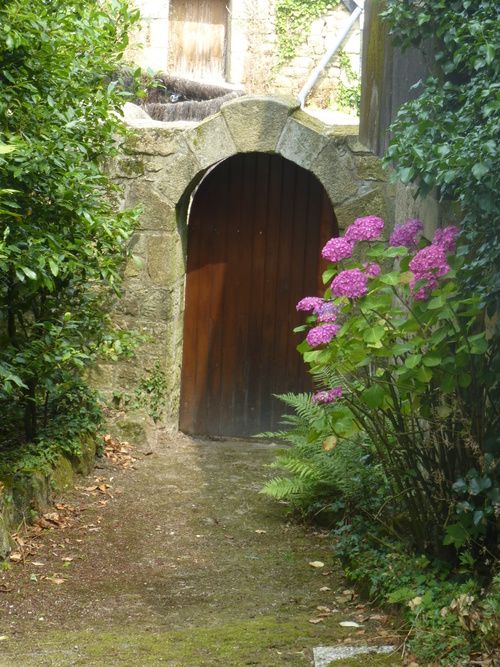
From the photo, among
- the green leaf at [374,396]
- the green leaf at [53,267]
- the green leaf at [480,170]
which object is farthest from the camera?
the green leaf at [53,267]

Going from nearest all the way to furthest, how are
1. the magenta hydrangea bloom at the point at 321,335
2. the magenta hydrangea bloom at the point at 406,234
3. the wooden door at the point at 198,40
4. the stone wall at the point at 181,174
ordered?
the magenta hydrangea bloom at the point at 321,335, the magenta hydrangea bloom at the point at 406,234, the stone wall at the point at 181,174, the wooden door at the point at 198,40

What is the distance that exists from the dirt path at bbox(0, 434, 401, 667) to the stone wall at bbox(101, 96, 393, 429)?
3.98 feet

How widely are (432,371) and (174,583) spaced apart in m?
1.84

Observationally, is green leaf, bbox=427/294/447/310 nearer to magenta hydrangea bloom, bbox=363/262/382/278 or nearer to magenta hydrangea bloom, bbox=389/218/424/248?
magenta hydrangea bloom, bbox=363/262/382/278

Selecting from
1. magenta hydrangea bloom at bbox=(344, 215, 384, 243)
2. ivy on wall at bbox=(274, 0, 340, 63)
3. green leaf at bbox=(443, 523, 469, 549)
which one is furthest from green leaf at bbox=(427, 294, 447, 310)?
ivy on wall at bbox=(274, 0, 340, 63)

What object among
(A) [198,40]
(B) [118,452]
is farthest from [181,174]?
(A) [198,40]

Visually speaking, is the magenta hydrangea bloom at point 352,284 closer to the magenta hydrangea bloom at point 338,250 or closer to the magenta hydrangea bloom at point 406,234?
the magenta hydrangea bloom at point 338,250

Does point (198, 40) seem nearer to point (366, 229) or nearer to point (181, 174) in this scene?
point (181, 174)

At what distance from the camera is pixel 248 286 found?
304 inches

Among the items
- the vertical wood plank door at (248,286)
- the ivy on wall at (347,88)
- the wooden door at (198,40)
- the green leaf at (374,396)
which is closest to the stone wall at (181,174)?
the vertical wood plank door at (248,286)

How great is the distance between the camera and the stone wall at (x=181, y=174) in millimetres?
6805

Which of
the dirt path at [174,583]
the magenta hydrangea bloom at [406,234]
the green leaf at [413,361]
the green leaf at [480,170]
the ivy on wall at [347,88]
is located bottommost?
the dirt path at [174,583]

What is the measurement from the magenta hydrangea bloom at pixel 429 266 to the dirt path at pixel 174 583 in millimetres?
1436

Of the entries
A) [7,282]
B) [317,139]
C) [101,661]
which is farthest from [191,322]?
[101,661]
